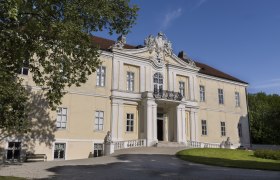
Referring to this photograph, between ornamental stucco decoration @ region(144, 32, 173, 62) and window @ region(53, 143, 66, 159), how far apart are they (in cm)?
1283

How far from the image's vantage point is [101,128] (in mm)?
25438

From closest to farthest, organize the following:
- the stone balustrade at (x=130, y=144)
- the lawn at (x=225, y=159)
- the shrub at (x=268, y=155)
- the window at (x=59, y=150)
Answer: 1. the lawn at (x=225, y=159)
2. the shrub at (x=268, y=155)
3. the window at (x=59, y=150)
4. the stone balustrade at (x=130, y=144)

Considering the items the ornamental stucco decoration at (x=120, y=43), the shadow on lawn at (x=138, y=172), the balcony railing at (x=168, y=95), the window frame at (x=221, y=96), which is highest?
the ornamental stucco decoration at (x=120, y=43)

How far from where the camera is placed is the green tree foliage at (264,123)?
4262cm

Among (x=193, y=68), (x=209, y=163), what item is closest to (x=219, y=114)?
(x=193, y=68)

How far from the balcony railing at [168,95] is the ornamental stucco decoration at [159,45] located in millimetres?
3759

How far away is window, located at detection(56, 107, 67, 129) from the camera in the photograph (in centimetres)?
2330

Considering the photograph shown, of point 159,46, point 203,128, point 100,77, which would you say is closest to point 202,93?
point 203,128

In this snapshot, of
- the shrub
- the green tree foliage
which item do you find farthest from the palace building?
the green tree foliage

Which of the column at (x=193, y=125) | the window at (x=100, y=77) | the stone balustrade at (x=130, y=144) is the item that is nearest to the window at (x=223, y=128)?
the column at (x=193, y=125)

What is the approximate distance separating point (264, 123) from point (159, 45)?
25123mm

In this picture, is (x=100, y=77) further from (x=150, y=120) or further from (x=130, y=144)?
(x=130, y=144)

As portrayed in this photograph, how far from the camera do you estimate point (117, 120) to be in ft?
85.7

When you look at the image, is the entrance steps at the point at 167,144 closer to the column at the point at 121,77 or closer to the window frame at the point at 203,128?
the window frame at the point at 203,128
